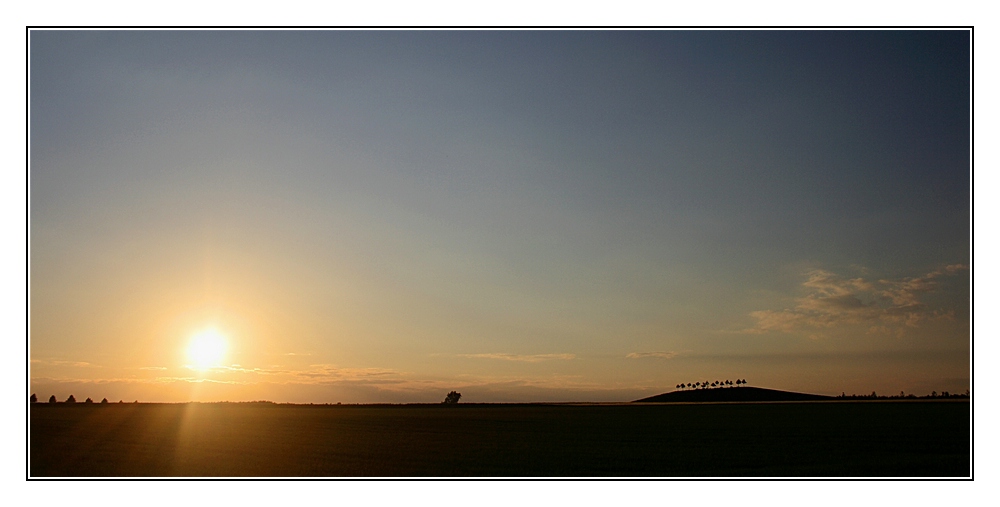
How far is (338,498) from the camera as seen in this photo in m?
13.6

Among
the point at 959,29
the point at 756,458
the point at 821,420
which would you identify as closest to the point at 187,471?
the point at 756,458

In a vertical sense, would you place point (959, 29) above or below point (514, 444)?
above

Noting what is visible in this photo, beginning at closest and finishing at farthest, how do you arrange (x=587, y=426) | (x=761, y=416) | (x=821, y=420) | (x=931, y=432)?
(x=931, y=432)
(x=587, y=426)
(x=821, y=420)
(x=761, y=416)

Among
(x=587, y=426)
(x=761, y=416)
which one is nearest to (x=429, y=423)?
(x=587, y=426)

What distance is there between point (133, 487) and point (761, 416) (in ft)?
87.0

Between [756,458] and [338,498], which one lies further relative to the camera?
[756,458]

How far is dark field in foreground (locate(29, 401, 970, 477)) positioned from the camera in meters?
17.8

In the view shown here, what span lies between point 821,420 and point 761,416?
3.29 meters

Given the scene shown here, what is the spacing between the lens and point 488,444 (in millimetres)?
23391

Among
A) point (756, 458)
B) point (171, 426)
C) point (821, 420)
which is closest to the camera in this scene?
point (756, 458)

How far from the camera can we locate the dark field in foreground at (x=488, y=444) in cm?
1775

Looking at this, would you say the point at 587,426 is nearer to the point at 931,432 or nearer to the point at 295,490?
the point at 931,432

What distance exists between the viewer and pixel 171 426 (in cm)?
2325

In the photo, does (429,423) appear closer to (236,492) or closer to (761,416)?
(761,416)
